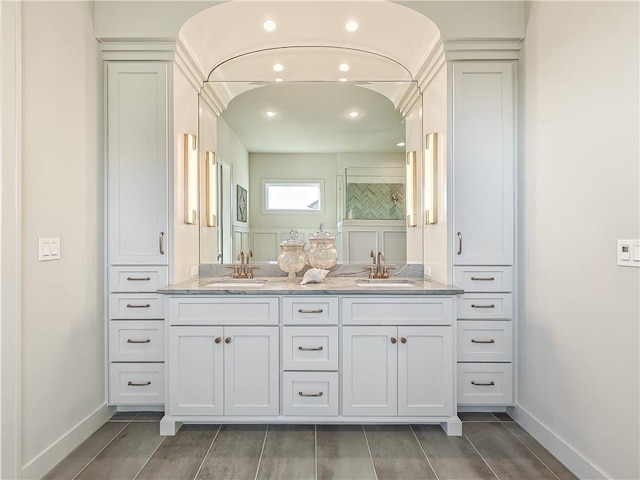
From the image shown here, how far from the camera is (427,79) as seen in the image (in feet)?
9.12

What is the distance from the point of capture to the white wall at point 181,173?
2518mm

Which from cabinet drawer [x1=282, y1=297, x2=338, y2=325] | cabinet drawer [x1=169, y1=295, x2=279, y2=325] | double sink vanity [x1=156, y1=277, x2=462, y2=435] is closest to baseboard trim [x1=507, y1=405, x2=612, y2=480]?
double sink vanity [x1=156, y1=277, x2=462, y2=435]

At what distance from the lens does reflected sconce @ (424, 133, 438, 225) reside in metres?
2.65

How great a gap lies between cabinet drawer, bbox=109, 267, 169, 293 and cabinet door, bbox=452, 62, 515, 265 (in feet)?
6.12

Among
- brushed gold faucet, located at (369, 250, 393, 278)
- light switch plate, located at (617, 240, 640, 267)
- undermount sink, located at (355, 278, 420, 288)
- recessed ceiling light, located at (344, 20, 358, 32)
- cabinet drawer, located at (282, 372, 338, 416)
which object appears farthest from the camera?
brushed gold faucet, located at (369, 250, 393, 278)

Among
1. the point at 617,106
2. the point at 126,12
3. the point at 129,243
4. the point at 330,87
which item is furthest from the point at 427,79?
the point at 129,243

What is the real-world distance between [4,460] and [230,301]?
1167 millimetres

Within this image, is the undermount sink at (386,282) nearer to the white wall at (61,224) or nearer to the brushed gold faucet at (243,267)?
the brushed gold faucet at (243,267)

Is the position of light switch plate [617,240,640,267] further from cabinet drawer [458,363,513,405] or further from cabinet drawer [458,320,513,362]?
cabinet drawer [458,363,513,405]

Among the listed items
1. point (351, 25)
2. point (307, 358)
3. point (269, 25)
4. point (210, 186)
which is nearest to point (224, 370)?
point (307, 358)

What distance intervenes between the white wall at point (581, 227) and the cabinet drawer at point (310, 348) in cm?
118

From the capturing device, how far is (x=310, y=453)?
6.69 ft

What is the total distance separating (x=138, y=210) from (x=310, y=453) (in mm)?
1763

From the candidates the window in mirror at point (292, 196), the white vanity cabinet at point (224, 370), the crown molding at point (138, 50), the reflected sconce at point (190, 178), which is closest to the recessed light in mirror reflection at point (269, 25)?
the crown molding at point (138, 50)
